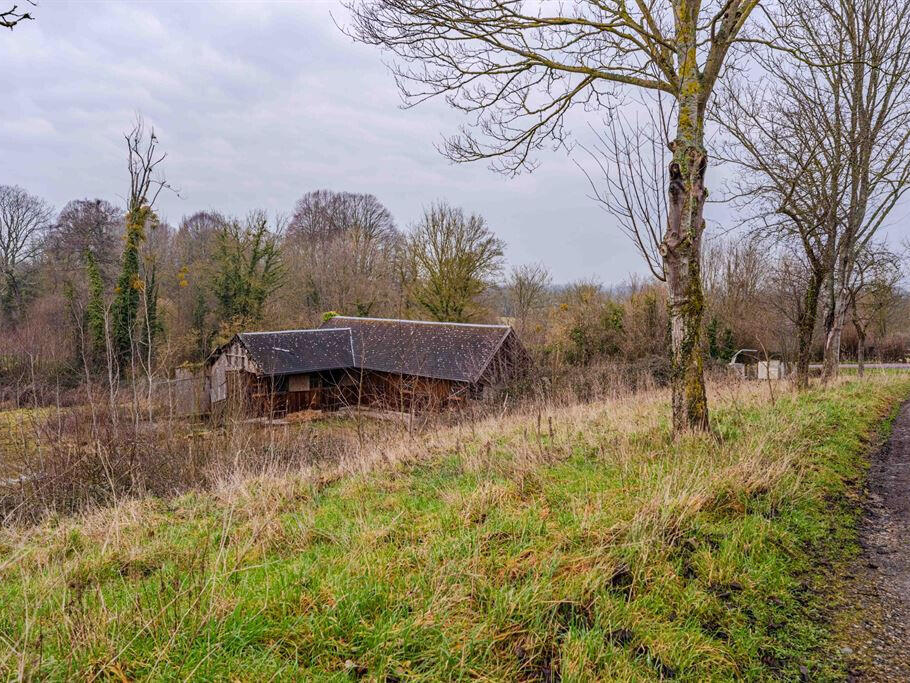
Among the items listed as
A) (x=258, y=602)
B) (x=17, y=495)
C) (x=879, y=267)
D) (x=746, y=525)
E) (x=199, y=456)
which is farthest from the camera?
(x=879, y=267)

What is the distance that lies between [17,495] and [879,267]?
2453 cm

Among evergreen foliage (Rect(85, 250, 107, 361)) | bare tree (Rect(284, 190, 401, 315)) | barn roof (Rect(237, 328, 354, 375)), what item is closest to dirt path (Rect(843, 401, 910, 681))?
barn roof (Rect(237, 328, 354, 375))

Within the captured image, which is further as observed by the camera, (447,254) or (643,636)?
(447,254)

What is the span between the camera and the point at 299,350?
26094 mm

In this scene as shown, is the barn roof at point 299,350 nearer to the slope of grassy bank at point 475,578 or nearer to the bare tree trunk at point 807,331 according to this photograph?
the slope of grassy bank at point 475,578

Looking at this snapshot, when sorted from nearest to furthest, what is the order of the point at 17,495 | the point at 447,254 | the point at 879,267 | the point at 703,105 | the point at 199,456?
the point at 703,105 → the point at 17,495 → the point at 199,456 → the point at 879,267 → the point at 447,254

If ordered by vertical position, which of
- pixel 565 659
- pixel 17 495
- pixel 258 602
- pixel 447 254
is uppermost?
pixel 447 254

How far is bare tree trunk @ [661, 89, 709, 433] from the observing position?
555cm

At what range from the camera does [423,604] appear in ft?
8.18

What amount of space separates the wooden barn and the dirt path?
620 inches

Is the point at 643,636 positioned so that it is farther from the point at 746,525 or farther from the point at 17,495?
the point at 17,495

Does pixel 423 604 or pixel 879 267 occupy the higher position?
pixel 879 267

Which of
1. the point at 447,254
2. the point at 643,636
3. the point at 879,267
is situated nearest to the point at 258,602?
the point at 643,636

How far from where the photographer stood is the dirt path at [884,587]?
2.44m
